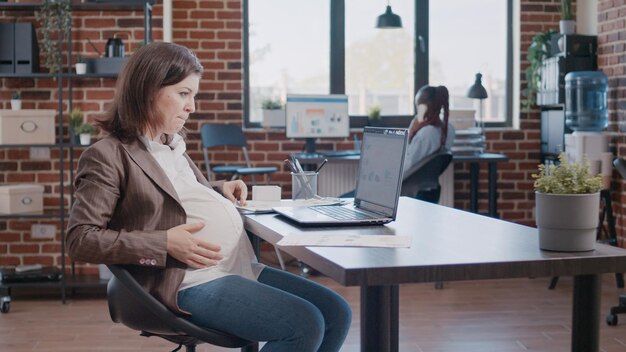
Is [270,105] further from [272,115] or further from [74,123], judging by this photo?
[74,123]

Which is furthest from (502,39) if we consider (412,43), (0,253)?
(0,253)

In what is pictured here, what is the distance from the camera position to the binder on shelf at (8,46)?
4758mm

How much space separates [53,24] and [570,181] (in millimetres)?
3819

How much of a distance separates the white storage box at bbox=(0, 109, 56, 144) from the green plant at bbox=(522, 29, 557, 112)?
334cm

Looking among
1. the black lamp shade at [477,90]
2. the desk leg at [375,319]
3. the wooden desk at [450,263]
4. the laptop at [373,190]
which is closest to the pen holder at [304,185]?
the laptop at [373,190]

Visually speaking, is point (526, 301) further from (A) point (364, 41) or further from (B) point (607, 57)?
(A) point (364, 41)

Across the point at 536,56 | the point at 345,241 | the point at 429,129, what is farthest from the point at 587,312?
the point at 536,56

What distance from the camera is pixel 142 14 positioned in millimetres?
5113

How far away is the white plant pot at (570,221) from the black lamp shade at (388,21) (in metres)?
4.37

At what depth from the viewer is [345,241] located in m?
1.83

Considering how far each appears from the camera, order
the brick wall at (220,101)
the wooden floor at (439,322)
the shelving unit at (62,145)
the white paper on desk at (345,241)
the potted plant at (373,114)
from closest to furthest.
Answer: the white paper on desk at (345,241), the wooden floor at (439,322), the shelving unit at (62,145), the brick wall at (220,101), the potted plant at (373,114)

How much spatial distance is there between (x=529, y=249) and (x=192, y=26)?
4601 mm

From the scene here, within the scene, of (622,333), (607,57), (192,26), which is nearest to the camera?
(622,333)

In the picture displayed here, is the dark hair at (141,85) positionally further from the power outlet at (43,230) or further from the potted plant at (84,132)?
the power outlet at (43,230)
